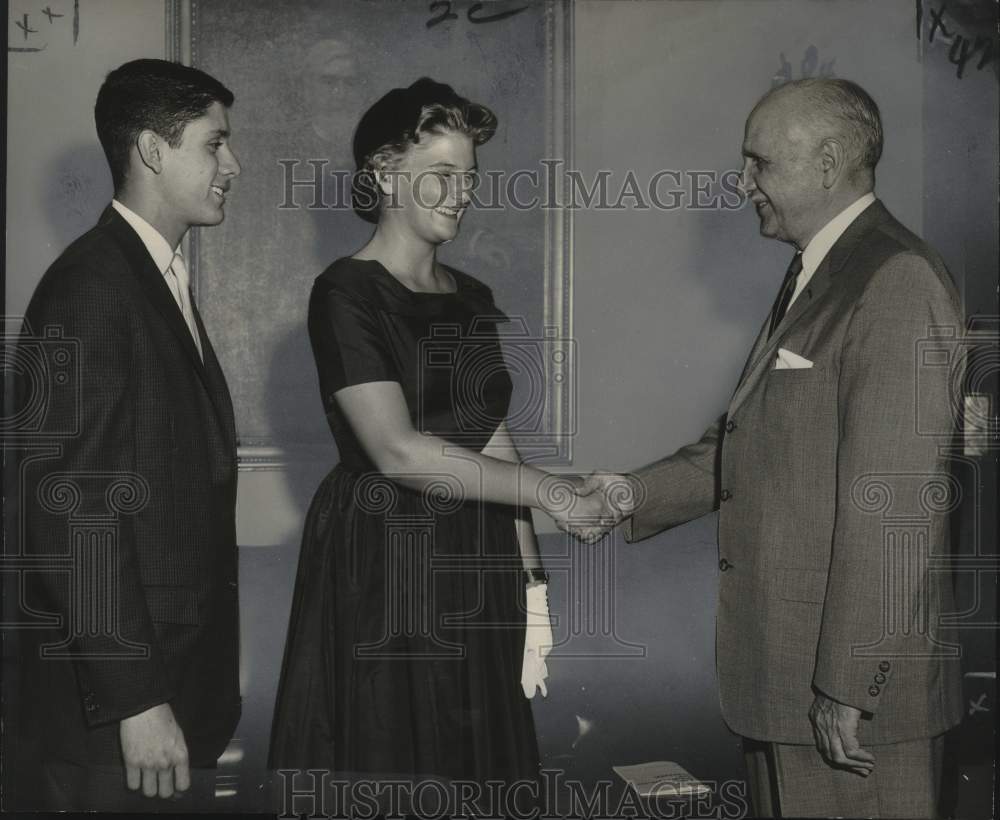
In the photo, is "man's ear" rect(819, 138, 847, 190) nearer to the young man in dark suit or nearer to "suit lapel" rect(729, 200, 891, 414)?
"suit lapel" rect(729, 200, 891, 414)

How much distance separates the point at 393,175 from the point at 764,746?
5.10 feet

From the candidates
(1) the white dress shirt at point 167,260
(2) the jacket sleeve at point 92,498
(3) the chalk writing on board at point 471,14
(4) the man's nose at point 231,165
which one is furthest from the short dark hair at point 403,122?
(2) the jacket sleeve at point 92,498

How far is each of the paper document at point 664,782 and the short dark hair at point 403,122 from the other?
4.77ft

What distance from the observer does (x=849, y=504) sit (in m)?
2.37

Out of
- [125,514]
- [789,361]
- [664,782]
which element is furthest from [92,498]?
[789,361]

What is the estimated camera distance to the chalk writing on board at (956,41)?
2.72m

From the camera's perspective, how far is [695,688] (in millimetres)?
2736

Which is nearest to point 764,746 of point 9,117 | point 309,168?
point 309,168

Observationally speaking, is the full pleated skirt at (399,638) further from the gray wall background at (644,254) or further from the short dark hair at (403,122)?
the short dark hair at (403,122)

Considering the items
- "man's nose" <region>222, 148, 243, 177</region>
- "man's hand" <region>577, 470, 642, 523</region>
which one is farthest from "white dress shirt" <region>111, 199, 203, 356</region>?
"man's hand" <region>577, 470, 642, 523</region>

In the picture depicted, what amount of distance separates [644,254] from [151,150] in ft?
3.84

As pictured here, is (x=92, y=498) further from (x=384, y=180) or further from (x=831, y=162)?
(x=831, y=162)

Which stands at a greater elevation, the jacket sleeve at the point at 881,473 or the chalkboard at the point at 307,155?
the chalkboard at the point at 307,155

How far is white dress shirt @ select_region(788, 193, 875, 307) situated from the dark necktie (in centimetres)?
5
